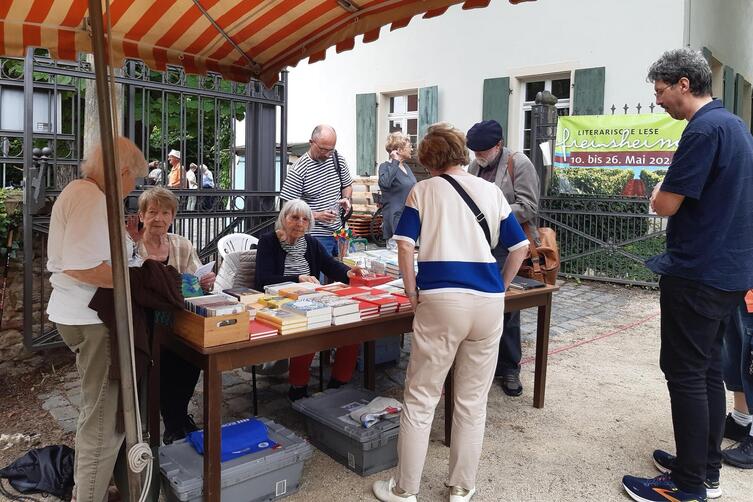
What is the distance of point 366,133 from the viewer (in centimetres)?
1309

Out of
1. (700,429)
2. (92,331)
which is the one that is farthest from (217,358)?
(700,429)

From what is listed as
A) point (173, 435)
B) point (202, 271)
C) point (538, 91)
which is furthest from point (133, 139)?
point (538, 91)

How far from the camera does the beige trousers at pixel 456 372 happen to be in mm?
2654

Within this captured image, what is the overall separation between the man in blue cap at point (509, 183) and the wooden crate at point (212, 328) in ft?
7.06

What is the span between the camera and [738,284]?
271 centimetres

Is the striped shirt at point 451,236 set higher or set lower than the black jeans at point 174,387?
higher

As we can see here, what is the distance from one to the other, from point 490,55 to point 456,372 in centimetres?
954

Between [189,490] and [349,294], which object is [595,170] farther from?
[189,490]

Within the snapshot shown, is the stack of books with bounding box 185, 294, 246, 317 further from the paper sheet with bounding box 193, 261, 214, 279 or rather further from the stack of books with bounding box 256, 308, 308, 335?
the paper sheet with bounding box 193, 261, 214, 279

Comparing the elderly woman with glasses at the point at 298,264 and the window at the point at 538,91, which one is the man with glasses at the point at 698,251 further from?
the window at the point at 538,91

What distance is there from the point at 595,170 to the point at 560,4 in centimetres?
334

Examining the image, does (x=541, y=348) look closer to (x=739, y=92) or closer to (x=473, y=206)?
(x=473, y=206)

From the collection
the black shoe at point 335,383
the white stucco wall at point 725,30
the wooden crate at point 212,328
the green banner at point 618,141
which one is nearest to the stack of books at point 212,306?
the wooden crate at point 212,328

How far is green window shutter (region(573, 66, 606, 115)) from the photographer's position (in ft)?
32.8
